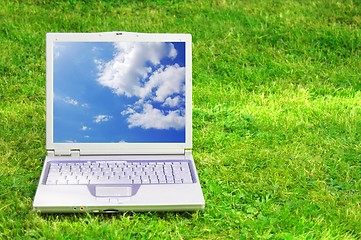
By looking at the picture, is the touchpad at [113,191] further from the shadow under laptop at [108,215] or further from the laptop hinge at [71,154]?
the laptop hinge at [71,154]

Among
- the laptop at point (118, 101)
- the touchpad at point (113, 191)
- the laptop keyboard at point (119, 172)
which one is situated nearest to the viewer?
the touchpad at point (113, 191)

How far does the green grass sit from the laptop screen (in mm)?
511

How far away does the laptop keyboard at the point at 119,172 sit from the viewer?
420cm

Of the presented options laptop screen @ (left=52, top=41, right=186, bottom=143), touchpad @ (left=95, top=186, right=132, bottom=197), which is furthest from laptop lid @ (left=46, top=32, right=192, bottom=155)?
touchpad @ (left=95, top=186, right=132, bottom=197)

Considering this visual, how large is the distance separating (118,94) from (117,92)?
1cm

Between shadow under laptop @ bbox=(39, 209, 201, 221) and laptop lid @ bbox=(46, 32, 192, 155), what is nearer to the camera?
shadow under laptop @ bbox=(39, 209, 201, 221)

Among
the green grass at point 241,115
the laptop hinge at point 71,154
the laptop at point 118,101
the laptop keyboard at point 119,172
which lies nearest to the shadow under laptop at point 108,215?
the green grass at point 241,115

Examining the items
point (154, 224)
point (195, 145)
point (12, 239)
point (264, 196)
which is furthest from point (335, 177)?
point (12, 239)

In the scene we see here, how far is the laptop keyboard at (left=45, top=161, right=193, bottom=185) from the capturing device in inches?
165

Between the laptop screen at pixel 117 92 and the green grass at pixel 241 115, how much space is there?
1.68ft

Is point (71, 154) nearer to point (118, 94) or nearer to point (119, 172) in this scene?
point (119, 172)

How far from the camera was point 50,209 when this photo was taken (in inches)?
159

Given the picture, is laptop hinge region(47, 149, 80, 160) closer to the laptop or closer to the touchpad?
the laptop

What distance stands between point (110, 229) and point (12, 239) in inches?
20.8
